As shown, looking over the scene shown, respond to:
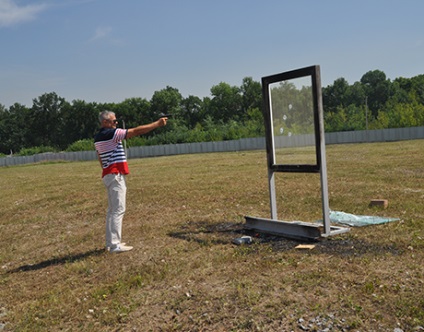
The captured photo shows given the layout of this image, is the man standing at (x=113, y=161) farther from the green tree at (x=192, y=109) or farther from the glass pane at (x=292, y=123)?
the green tree at (x=192, y=109)

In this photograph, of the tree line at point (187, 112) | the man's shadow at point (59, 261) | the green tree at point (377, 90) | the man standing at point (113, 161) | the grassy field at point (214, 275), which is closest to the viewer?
→ the grassy field at point (214, 275)

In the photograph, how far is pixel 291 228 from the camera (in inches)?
288

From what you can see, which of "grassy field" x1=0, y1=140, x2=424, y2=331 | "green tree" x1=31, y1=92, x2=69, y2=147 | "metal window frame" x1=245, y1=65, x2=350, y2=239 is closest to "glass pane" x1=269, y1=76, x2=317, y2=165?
"metal window frame" x1=245, y1=65, x2=350, y2=239

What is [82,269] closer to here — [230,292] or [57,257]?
[57,257]

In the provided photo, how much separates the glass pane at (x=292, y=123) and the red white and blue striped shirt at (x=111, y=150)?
2.63 metres

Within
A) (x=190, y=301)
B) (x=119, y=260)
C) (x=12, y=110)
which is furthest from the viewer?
(x=12, y=110)

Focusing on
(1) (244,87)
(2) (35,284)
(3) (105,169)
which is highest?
(1) (244,87)

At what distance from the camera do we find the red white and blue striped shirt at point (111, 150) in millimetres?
7168

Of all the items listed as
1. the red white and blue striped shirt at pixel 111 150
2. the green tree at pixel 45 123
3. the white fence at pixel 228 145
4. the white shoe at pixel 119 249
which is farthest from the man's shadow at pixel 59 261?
the green tree at pixel 45 123

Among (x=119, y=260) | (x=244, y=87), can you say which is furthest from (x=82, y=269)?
(x=244, y=87)

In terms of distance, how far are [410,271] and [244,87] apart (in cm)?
10822

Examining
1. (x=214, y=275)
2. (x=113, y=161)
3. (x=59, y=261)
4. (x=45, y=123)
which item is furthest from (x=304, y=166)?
(x=45, y=123)

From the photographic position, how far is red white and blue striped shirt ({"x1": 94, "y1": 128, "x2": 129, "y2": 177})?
23.5ft

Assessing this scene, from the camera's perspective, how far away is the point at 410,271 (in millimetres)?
5340
